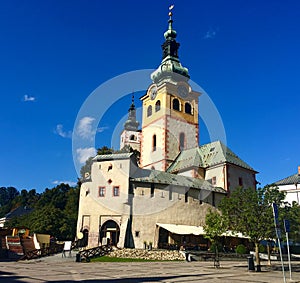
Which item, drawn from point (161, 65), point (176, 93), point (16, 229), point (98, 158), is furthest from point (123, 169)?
point (161, 65)

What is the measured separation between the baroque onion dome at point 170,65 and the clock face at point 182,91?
67.6 inches

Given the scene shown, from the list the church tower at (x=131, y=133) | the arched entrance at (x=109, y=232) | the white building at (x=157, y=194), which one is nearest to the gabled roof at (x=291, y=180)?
the white building at (x=157, y=194)

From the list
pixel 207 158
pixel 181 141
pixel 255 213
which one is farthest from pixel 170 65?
pixel 255 213

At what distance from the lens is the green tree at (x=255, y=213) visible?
2288 cm

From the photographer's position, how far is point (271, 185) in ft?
79.6

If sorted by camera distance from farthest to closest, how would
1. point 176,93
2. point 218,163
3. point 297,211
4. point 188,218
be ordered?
point 176,93 → point 218,163 → point 188,218 → point 297,211

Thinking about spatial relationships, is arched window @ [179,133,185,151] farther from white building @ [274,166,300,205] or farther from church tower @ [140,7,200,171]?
white building @ [274,166,300,205]

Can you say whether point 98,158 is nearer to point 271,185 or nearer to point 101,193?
point 101,193

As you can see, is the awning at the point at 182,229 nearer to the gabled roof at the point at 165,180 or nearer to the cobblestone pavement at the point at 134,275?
the gabled roof at the point at 165,180

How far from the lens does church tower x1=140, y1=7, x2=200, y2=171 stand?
56031 mm

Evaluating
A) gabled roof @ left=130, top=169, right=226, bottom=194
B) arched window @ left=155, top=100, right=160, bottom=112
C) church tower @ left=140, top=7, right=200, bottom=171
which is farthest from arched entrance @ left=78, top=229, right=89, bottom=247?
arched window @ left=155, top=100, right=160, bottom=112

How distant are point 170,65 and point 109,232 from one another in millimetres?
35704

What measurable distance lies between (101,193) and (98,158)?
4.30 meters

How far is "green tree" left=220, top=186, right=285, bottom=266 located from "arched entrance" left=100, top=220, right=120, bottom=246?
15018mm
